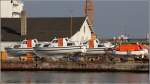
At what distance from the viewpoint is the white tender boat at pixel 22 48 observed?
6360cm

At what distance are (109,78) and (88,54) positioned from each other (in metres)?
16.0

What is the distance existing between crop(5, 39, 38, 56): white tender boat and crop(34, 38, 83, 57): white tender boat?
1.69 metres

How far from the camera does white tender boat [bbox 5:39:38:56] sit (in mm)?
63603

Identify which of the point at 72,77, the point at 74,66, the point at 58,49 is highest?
the point at 58,49

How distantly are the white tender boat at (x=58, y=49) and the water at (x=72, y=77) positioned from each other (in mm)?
10767

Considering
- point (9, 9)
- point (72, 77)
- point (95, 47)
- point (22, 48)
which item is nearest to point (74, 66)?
point (72, 77)

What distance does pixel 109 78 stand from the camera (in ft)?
147

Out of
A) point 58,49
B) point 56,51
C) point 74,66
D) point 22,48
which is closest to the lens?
point 74,66

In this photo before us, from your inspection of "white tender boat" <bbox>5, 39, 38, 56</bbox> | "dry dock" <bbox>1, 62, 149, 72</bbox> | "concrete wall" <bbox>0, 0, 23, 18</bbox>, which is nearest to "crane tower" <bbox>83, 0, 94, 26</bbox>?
"concrete wall" <bbox>0, 0, 23, 18</bbox>

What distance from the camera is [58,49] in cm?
6178

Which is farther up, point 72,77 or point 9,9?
point 9,9

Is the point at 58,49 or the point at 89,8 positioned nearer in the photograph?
the point at 58,49

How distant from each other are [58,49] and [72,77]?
54.3ft

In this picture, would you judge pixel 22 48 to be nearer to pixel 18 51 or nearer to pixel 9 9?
pixel 18 51
